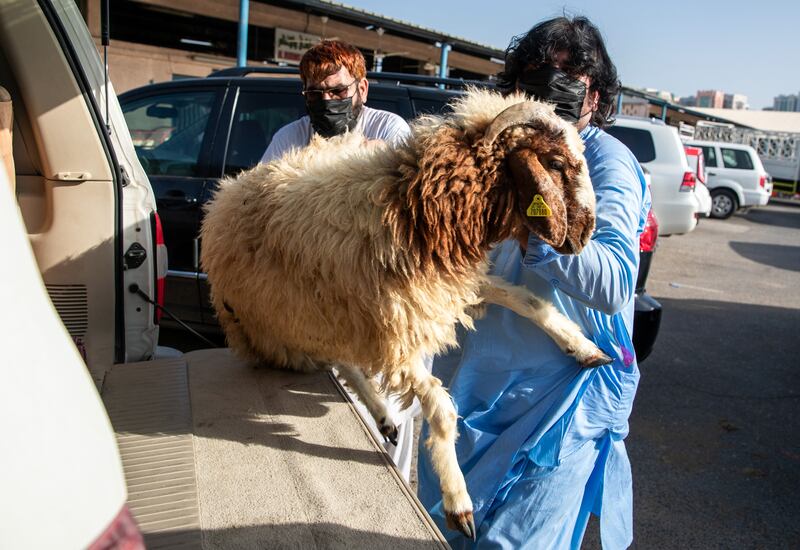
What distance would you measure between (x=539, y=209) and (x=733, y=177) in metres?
21.6

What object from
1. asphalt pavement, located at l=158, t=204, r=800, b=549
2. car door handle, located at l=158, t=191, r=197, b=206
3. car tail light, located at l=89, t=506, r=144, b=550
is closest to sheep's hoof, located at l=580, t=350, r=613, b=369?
car tail light, located at l=89, t=506, r=144, b=550

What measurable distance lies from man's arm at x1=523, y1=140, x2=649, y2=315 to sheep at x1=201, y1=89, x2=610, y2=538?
6 cm

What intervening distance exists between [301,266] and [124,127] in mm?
1458

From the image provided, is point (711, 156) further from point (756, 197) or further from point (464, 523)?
point (464, 523)

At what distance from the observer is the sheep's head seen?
6.46 feet

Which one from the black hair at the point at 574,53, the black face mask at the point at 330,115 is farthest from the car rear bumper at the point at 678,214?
the black hair at the point at 574,53

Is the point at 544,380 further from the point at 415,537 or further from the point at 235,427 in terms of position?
the point at 235,427

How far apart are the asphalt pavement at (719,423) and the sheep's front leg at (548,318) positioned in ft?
6.62

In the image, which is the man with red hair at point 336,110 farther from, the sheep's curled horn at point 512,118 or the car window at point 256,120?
the car window at point 256,120

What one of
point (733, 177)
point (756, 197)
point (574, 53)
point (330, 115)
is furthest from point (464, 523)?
point (756, 197)

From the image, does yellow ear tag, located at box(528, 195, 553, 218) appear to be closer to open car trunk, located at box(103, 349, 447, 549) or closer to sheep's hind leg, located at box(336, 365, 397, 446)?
open car trunk, located at box(103, 349, 447, 549)

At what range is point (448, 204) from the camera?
2176mm

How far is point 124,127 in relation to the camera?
3.24m

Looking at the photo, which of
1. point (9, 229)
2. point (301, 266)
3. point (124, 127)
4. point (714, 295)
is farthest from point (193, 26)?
point (9, 229)
